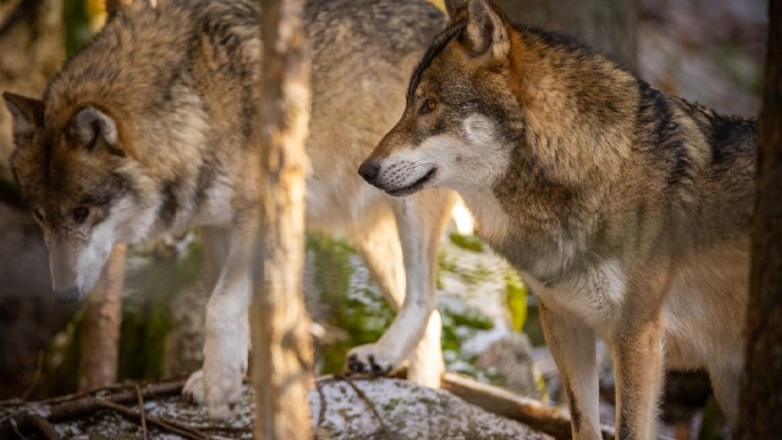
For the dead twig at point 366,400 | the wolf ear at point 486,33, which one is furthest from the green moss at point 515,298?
the wolf ear at point 486,33

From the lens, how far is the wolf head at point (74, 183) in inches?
173

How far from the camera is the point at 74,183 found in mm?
4391

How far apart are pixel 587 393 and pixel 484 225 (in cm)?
81

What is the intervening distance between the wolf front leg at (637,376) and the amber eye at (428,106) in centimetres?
112

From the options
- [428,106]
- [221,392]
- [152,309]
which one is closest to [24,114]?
Answer: [221,392]

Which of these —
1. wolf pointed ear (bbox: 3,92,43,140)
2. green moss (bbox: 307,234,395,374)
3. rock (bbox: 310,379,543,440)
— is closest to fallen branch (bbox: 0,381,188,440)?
rock (bbox: 310,379,543,440)

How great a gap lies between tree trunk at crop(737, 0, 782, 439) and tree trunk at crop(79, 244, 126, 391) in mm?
4360

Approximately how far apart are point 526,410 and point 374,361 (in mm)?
809

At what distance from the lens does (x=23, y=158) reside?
4.50 meters

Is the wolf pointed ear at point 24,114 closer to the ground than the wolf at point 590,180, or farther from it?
farther from it

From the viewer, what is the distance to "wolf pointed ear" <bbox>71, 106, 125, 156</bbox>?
170 inches

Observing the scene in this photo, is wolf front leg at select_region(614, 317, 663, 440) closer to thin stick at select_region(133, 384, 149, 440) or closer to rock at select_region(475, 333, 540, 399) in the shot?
thin stick at select_region(133, 384, 149, 440)

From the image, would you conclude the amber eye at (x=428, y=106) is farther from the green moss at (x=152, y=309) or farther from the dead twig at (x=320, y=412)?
the green moss at (x=152, y=309)

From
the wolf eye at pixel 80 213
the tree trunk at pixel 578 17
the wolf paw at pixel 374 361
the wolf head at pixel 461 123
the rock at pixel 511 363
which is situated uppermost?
the tree trunk at pixel 578 17
